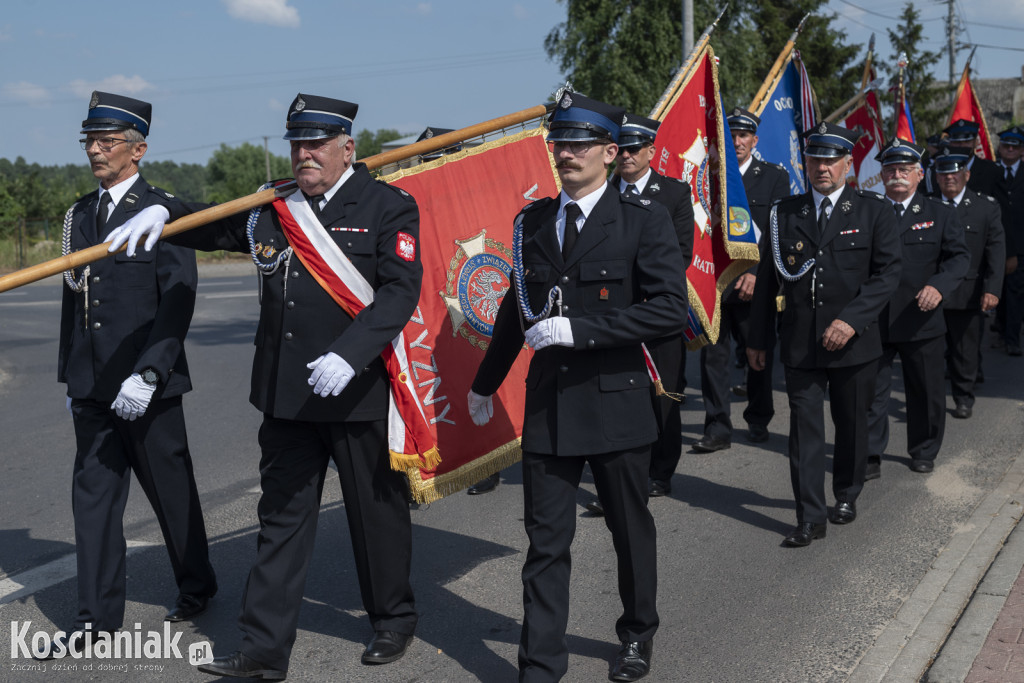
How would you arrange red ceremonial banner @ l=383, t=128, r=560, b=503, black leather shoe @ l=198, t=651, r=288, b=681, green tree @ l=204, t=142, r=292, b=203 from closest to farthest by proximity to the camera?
black leather shoe @ l=198, t=651, r=288, b=681
red ceremonial banner @ l=383, t=128, r=560, b=503
green tree @ l=204, t=142, r=292, b=203

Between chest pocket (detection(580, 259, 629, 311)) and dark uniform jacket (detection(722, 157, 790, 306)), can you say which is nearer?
chest pocket (detection(580, 259, 629, 311))

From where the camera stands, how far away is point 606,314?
3.74 meters

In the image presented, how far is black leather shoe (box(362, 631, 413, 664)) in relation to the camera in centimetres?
414

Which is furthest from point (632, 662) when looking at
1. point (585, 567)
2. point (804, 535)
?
point (804, 535)

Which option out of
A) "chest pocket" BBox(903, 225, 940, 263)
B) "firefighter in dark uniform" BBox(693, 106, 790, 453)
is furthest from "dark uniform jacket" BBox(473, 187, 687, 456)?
"chest pocket" BBox(903, 225, 940, 263)

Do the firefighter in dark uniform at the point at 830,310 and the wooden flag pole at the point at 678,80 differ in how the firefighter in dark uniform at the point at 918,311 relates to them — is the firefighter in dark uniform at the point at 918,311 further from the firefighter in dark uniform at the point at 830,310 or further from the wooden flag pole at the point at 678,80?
the wooden flag pole at the point at 678,80

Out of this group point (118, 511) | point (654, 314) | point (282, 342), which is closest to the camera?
point (654, 314)

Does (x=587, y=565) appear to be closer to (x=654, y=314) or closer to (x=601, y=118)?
(x=654, y=314)

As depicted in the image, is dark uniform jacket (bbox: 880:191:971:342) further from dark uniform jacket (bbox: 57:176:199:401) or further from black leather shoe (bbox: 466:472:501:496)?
dark uniform jacket (bbox: 57:176:199:401)

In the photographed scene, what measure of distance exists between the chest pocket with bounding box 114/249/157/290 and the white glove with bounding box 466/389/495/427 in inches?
56.3

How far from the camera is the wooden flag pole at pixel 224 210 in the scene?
12.1ft

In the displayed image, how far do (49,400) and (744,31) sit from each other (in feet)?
48.2

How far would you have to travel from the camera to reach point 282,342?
13.3 feet

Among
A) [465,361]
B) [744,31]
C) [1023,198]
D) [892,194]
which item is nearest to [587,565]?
[465,361]
